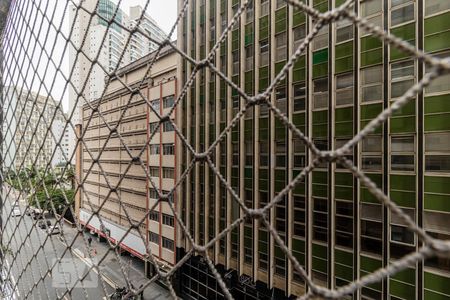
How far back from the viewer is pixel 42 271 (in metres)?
4.48

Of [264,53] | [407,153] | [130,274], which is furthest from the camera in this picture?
[130,274]

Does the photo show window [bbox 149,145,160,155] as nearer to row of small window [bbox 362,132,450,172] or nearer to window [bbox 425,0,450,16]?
row of small window [bbox 362,132,450,172]

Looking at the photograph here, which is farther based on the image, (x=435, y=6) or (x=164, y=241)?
(x=164, y=241)

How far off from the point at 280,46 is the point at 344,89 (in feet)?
2.75

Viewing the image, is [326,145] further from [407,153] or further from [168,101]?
[168,101]

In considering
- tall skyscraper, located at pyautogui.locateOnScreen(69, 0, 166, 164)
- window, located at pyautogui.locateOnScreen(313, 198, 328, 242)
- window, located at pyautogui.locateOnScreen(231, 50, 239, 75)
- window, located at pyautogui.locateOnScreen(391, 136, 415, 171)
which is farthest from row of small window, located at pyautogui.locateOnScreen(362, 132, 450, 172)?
tall skyscraper, located at pyautogui.locateOnScreen(69, 0, 166, 164)

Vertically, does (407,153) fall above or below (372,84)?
below

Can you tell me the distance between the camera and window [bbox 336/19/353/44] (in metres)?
2.45

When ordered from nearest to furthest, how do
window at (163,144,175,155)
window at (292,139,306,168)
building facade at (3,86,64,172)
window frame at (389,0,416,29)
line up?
building facade at (3,86,64,172) < window frame at (389,0,416,29) < window at (292,139,306,168) < window at (163,144,175,155)

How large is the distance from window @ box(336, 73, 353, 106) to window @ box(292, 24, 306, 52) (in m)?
0.54

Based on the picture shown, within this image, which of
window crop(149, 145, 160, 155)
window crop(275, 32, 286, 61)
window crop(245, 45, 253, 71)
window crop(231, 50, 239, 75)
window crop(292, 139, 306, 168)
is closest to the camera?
window crop(292, 139, 306, 168)

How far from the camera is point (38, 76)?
2.92ft

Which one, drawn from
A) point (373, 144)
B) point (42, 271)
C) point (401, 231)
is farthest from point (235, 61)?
point (42, 271)

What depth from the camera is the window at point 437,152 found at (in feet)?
6.59
